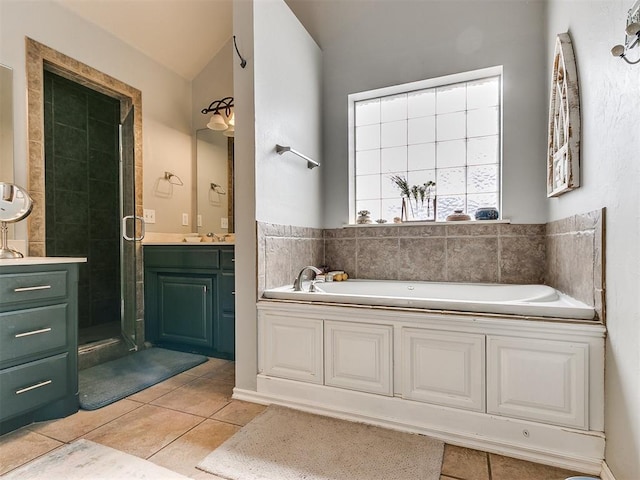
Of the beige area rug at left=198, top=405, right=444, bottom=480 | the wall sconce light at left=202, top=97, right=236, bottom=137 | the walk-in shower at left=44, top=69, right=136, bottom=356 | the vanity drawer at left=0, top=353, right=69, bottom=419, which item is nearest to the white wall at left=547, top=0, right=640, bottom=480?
the beige area rug at left=198, top=405, right=444, bottom=480

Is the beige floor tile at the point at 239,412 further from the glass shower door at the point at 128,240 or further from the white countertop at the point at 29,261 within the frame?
the glass shower door at the point at 128,240

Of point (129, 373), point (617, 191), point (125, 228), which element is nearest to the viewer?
point (617, 191)

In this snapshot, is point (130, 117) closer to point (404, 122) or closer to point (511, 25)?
point (404, 122)

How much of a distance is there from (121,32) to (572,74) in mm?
3136

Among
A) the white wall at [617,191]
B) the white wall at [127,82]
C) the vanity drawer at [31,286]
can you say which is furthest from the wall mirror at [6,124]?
the white wall at [617,191]

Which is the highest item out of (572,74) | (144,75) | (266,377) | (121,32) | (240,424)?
(121,32)

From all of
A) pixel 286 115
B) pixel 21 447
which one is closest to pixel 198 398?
pixel 21 447

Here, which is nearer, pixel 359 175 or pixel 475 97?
pixel 475 97

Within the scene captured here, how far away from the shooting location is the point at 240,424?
5.62 feet

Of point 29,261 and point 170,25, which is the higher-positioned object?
→ point 170,25

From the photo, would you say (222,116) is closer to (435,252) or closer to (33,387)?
(435,252)

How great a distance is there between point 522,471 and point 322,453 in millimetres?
799

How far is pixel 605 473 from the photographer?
4.22 ft

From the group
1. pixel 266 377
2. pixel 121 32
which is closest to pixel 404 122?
pixel 266 377
